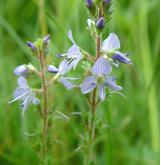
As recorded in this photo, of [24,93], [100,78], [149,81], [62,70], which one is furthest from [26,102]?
[149,81]

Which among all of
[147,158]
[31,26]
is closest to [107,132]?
[147,158]

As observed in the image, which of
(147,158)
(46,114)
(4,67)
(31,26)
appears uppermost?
(31,26)

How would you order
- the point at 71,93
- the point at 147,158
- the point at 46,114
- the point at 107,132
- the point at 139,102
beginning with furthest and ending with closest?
the point at 139,102 < the point at 71,93 < the point at 147,158 < the point at 107,132 < the point at 46,114

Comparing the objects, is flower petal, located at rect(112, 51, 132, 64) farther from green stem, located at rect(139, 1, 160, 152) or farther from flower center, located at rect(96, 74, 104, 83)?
green stem, located at rect(139, 1, 160, 152)

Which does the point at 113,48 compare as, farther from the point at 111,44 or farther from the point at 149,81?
the point at 149,81

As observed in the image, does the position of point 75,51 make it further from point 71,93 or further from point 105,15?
→ point 71,93

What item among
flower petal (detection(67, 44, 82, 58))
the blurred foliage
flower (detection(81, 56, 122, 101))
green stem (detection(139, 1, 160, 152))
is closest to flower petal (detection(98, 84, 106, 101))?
flower (detection(81, 56, 122, 101))

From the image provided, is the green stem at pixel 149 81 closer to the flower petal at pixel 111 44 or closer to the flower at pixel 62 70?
the flower at pixel 62 70
